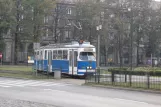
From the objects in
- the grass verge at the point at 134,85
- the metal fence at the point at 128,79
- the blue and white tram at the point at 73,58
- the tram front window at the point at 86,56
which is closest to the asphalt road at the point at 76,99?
the grass verge at the point at 134,85

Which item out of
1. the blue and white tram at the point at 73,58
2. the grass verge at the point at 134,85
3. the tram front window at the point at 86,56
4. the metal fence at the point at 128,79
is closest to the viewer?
the grass verge at the point at 134,85

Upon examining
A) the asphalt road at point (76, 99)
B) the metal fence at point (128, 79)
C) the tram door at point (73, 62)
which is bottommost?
the asphalt road at point (76, 99)

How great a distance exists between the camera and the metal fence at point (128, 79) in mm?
22375

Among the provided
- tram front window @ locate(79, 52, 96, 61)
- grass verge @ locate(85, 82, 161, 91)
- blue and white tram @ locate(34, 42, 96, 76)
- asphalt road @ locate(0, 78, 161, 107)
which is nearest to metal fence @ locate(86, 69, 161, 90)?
grass verge @ locate(85, 82, 161, 91)

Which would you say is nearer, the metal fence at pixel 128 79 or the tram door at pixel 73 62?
the metal fence at pixel 128 79

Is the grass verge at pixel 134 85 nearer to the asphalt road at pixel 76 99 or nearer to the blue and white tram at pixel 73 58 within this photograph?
the asphalt road at pixel 76 99

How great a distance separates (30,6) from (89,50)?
131 feet

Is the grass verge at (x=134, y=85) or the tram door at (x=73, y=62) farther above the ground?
the tram door at (x=73, y=62)

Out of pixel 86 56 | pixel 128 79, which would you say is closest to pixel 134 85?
pixel 128 79

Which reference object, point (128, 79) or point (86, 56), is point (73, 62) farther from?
point (128, 79)

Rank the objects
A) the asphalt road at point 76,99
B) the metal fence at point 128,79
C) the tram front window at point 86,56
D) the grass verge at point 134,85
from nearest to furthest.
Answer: the asphalt road at point 76,99
the grass verge at point 134,85
the metal fence at point 128,79
the tram front window at point 86,56

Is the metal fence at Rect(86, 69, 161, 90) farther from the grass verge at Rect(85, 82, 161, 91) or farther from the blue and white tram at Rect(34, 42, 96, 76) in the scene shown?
the blue and white tram at Rect(34, 42, 96, 76)

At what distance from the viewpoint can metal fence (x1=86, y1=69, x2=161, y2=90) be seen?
A: 22.4 m

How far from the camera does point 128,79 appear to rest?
24062 mm
